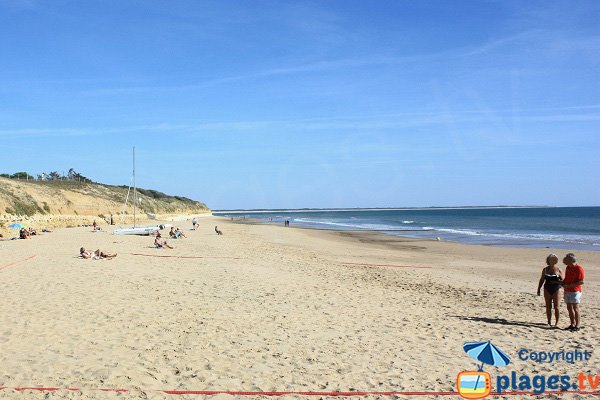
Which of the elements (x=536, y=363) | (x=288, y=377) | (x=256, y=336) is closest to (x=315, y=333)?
(x=256, y=336)

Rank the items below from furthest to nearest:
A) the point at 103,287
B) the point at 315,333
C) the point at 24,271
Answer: the point at 24,271, the point at 103,287, the point at 315,333

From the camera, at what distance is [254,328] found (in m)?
9.15

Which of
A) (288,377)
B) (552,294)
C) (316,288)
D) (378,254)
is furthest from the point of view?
(378,254)

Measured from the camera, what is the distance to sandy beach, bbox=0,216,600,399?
6586 mm

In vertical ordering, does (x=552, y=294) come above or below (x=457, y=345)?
above

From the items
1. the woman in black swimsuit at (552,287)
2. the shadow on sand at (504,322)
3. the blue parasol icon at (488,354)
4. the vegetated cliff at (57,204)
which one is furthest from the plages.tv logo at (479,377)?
the vegetated cliff at (57,204)

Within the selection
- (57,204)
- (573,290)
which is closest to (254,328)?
(573,290)

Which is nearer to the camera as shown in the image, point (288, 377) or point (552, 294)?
point (288, 377)

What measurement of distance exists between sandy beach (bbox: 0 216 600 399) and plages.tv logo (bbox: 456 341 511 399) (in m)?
0.21

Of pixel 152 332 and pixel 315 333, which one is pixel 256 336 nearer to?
pixel 315 333

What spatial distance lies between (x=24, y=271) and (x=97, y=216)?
48.1m

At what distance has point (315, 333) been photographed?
889 centimetres
